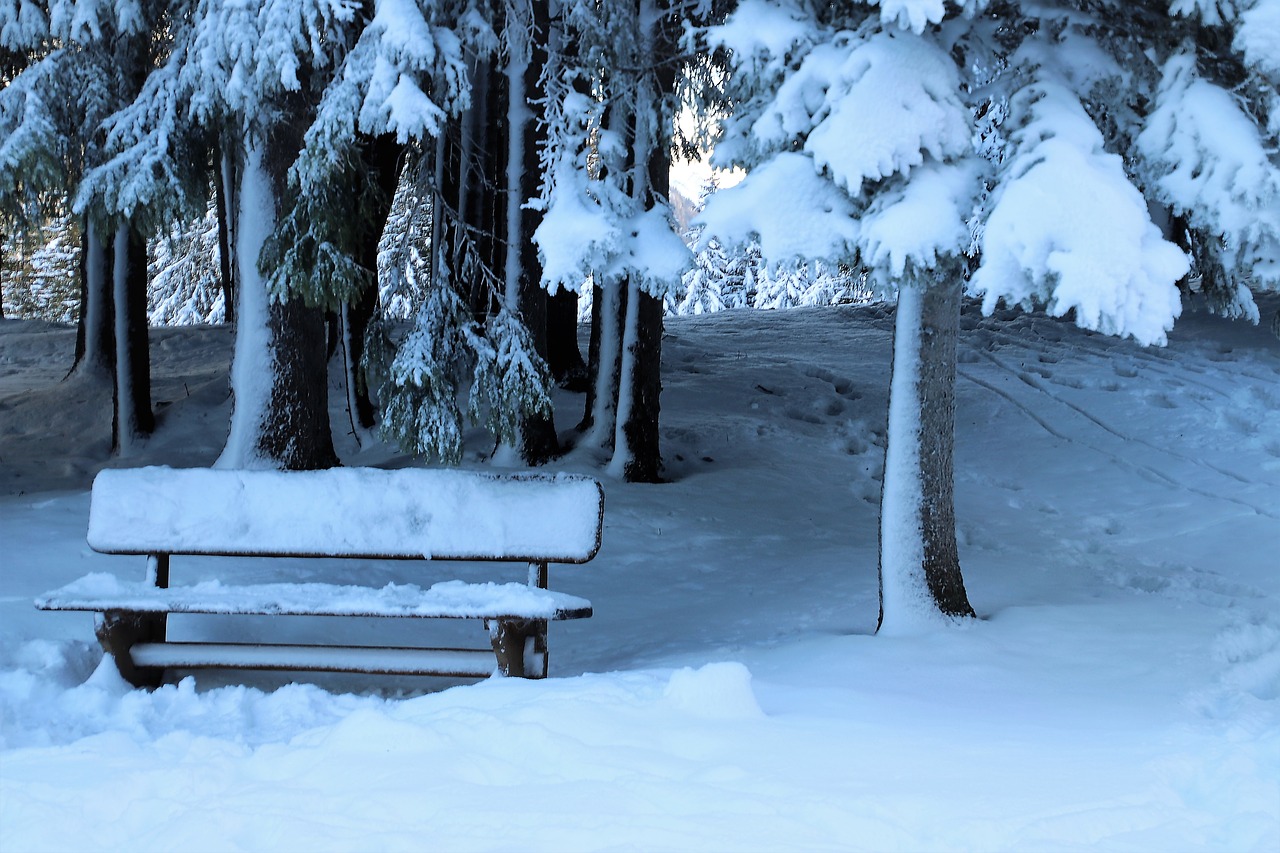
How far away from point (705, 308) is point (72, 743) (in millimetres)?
30233

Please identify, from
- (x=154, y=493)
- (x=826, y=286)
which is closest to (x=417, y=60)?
(x=154, y=493)

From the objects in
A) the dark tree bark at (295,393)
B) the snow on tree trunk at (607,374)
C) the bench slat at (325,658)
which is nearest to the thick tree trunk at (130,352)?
the dark tree bark at (295,393)

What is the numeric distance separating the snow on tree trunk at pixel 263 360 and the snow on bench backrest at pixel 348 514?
248cm

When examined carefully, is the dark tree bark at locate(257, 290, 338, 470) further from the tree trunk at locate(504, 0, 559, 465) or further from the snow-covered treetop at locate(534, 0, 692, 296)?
the snow-covered treetop at locate(534, 0, 692, 296)

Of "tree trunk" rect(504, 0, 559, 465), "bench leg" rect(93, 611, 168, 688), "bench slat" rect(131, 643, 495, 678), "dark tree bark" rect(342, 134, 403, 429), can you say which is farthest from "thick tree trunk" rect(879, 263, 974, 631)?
"dark tree bark" rect(342, 134, 403, 429)

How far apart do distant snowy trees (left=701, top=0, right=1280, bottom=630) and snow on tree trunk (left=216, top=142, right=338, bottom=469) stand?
3822mm

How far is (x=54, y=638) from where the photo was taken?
5.68m

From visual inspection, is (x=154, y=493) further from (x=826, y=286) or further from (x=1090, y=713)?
(x=826, y=286)

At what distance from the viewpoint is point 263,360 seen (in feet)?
26.7

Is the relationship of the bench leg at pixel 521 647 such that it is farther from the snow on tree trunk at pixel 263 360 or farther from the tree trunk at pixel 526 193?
the tree trunk at pixel 526 193

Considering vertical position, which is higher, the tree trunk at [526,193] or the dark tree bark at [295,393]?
the tree trunk at [526,193]

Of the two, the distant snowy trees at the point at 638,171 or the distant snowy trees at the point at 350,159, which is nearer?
the distant snowy trees at the point at 638,171

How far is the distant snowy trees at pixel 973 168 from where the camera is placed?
185 inches

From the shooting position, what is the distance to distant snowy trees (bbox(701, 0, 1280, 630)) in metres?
4.70
